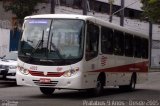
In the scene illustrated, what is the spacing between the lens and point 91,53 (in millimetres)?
19516

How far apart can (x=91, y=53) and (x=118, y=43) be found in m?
3.51

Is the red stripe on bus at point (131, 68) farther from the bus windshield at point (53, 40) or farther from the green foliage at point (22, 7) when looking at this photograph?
the green foliage at point (22, 7)

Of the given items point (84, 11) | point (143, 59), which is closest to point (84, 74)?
point (143, 59)

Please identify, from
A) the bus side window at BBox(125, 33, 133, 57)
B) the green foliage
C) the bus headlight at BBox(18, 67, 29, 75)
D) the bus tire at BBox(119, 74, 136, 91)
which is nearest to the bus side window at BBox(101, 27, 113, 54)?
the bus side window at BBox(125, 33, 133, 57)

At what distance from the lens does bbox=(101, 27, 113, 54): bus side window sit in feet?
68.2

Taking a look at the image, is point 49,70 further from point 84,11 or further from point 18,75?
point 84,11

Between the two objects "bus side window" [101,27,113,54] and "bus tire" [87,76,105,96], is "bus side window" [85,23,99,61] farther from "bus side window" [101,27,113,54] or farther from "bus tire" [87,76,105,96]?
"bus tire" [87,76,105,96]

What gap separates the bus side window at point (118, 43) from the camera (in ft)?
73.9

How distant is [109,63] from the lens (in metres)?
21.7

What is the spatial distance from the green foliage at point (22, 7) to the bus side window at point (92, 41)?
2358 cm

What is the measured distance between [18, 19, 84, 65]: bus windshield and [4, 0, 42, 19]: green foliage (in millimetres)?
23933

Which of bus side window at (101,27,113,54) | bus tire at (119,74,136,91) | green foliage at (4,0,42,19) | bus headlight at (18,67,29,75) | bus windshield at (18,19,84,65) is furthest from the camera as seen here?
green foliage at (4,0,42,19)

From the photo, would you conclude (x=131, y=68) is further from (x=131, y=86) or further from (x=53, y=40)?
(x=53, y=40)

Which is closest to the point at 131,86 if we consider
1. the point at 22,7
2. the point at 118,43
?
the point at 118,43
